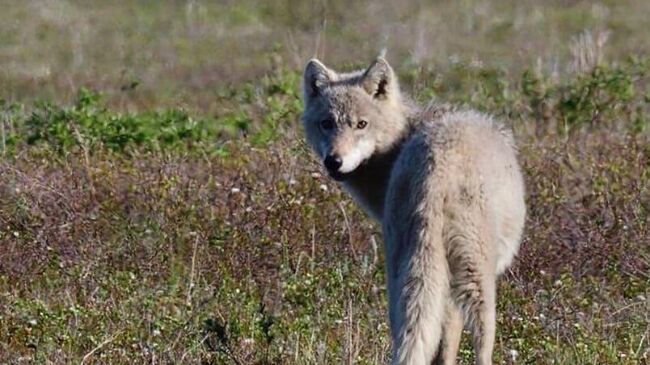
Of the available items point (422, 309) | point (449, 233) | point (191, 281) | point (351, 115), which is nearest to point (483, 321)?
point (422, 309)

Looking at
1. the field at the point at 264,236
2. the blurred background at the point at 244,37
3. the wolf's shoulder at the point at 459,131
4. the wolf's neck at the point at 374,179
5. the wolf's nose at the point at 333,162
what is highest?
the wolf's shoulder at the point at 459,131

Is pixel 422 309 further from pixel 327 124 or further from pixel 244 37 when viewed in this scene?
pixel 244 37

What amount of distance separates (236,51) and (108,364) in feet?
47.7

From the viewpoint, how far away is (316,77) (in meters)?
7.26

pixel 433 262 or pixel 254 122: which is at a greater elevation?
pixel 433 262

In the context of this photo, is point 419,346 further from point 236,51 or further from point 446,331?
point 236,51

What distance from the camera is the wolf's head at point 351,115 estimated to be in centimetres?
684

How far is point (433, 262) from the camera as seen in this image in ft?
18.3

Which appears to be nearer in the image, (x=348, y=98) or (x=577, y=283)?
(x=348, y=98)

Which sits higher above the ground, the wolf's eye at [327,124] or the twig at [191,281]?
the wolf's eye at [327,124]

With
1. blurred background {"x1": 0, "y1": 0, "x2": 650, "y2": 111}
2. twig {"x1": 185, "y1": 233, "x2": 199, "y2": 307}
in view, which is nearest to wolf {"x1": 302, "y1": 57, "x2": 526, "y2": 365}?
twig {"x1": 185, "y1": 233, "x2": 199, "y2": 307}

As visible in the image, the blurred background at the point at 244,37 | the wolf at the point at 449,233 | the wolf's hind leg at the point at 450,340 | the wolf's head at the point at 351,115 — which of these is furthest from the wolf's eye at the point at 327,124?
the blurred background at the point at 244,37

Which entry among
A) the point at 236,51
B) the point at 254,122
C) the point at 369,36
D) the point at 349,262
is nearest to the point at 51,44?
the point at 236,51

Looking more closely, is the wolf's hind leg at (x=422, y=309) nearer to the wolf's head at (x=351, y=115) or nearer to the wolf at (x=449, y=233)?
the wolf at (x=449, y=233)
